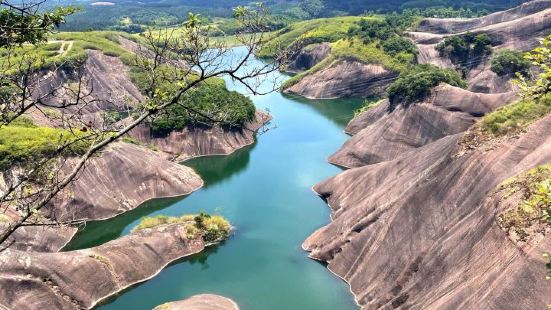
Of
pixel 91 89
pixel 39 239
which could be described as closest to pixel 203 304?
pixel 39 239

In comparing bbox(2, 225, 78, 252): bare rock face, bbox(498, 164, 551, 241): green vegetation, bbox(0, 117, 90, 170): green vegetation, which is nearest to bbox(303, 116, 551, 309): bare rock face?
bbox(498, 164, 551, 241): green vegetation

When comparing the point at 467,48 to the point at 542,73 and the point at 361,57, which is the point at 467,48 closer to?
the point at 361,57

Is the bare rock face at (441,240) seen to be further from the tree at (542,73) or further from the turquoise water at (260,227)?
the tree at (542,73)

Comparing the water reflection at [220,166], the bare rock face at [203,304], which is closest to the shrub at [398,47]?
the water reflection at [220,166]

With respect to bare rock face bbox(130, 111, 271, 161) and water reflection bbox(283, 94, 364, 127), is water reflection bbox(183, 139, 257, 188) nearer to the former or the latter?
bare rock face bbox(130, 111, 271, 161)

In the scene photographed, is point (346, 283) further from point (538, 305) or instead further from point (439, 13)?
point (439, 13)

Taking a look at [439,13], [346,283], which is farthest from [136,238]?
[439,13]
